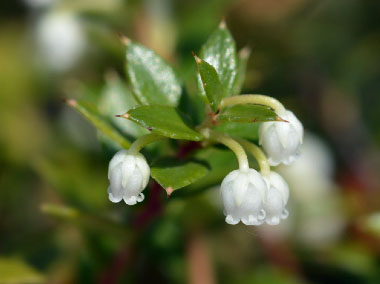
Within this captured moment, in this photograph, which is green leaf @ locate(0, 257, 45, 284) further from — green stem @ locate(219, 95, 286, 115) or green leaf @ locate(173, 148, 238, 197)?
green stem @ locate(219, 95, 286, 115)

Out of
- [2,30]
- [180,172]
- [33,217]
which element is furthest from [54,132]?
[180,172]

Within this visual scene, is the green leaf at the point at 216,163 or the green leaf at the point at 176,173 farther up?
the green leaf at the point at 216,163

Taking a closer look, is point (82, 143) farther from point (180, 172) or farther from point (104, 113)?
point (180, 172)

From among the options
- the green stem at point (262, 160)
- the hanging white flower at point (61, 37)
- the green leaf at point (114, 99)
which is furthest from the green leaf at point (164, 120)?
the hanging white flower at point (61, 37)

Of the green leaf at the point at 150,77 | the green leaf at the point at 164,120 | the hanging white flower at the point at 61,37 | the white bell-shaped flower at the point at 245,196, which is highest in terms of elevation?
the hanging white flower at the point at 61,37

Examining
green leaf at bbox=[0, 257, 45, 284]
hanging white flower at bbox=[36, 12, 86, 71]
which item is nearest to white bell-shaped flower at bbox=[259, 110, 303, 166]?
green leaf at bbox=[0, 257, 45, 284]

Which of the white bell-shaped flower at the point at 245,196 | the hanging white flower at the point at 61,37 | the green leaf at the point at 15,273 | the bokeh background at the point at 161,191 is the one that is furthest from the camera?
the hanging white flower at the point at 61,37

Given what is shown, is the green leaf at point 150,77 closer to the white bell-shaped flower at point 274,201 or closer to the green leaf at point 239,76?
the green leaf at point 239,76
